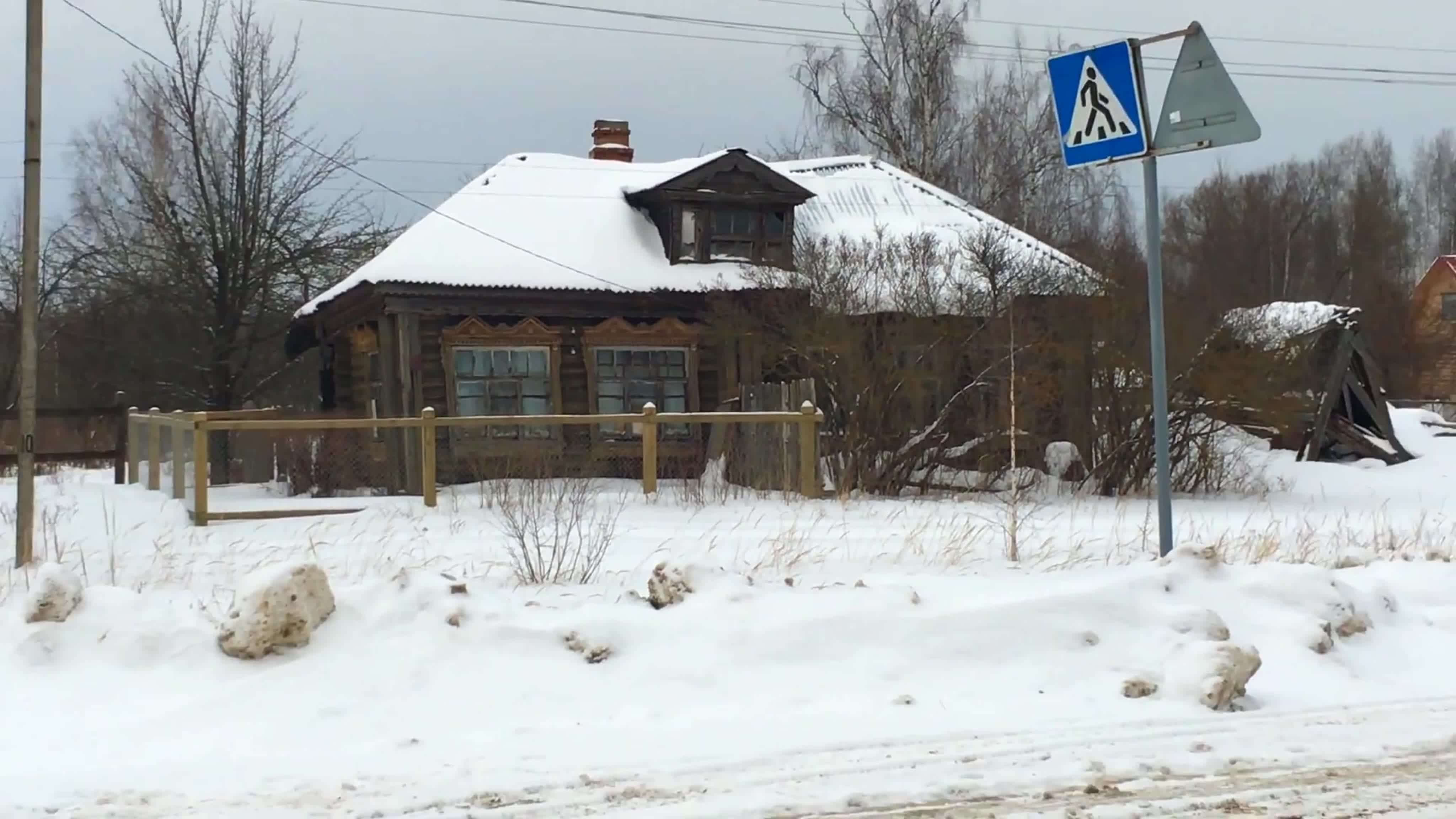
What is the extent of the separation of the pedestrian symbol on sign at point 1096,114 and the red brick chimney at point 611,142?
1715 centimetres

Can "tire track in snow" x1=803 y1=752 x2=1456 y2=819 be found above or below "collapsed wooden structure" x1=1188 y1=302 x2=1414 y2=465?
below

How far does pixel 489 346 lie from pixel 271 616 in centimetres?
1285

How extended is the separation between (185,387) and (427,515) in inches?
621

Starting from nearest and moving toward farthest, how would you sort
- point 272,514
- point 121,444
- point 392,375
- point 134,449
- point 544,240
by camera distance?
point 272,514
point 134,449
point 392,375
point 121,444
point 544,240

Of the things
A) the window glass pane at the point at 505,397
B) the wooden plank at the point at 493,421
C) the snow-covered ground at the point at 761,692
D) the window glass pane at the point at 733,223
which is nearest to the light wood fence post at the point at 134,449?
the wooden plank at the point at 493,421

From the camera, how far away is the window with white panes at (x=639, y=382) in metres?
19.3

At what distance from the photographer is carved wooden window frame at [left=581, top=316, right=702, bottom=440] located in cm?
1905

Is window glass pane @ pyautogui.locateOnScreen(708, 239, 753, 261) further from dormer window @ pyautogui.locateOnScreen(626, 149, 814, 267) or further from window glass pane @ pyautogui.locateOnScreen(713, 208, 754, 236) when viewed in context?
window glass pane @ pyautogui.locateOnScreen(713, 208, 754, 236)

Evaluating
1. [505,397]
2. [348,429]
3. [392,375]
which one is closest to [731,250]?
[505,397]

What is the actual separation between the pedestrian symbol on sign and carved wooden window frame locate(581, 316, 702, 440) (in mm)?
12028

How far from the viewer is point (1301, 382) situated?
1697 centimetres

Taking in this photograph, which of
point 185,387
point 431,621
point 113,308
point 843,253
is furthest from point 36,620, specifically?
point 113,308

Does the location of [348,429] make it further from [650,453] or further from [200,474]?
[650,453]

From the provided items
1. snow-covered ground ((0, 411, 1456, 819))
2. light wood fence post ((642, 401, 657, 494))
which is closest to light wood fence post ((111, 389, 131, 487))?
light wood fence post ((642, 401, 657, 494))
